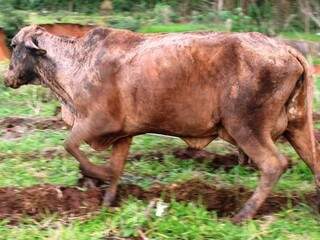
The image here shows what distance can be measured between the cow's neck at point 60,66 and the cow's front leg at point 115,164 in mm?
490

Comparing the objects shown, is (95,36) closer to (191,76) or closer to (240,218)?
(191,76)

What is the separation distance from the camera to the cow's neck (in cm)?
643

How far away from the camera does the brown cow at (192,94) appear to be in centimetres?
570

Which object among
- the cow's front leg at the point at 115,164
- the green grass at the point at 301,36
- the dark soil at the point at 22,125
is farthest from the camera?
the green grass at the point at 301,36

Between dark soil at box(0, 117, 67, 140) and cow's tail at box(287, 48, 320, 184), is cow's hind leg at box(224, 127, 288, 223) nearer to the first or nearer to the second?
cow's tail at box(287, 48, 320, 184)

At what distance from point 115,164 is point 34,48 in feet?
4.24

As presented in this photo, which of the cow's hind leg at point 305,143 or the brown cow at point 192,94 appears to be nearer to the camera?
the brown cow at point 192,94

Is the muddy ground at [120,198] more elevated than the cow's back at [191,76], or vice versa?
the cow's back at [191,76]

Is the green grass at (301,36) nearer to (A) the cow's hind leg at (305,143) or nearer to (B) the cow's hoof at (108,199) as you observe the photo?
(A) the cow's hind leg at (305,143)

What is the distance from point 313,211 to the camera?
5984 mm

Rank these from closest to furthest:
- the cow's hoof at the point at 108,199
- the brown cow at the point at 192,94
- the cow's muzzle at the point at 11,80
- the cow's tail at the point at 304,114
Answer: the brown cow at the point at 192,94 < the cow's tail at the point at 304,114 < the cow's hoof at the point at 108,199 < the cow's muzzle at the point at 11,80

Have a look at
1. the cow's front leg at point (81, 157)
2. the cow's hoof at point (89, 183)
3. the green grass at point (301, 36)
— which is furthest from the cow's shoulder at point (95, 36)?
the green grass at point (301, 36)

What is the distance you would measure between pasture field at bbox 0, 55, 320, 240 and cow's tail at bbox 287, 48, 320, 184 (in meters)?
0.39

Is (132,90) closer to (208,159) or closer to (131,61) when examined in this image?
(131,61)
